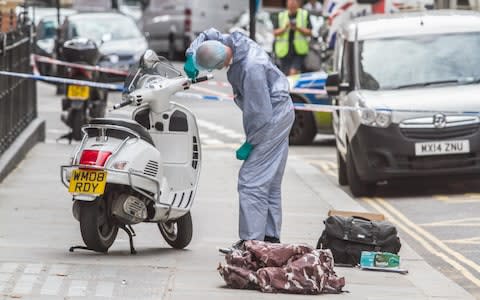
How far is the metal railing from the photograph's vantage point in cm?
1727

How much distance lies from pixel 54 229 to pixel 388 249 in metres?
2.76

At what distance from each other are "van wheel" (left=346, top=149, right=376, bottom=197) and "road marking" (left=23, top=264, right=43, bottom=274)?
6.39 meters

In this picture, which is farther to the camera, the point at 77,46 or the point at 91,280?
the point at 77,46

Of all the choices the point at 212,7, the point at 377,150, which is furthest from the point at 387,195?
the point at 212,7

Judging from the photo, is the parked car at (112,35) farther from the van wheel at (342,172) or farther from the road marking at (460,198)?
the road marking at (460,198)

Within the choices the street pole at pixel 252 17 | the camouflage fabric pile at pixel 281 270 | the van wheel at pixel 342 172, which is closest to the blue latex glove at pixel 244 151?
the camouflage fabric pile at pixel 281 270

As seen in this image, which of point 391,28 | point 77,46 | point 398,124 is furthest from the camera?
point 77,46

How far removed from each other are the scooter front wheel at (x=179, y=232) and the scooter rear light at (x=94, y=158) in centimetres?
100

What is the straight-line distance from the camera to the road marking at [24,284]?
32.4ft

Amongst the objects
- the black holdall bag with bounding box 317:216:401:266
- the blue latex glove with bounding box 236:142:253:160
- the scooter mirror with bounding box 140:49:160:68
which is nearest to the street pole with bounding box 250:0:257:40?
the scooter mirror with bounding box 140:49:160:68

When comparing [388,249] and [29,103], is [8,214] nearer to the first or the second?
[388,249]

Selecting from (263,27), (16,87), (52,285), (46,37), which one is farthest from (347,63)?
(263,27)

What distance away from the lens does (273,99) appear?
11.7 m

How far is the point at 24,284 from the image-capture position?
10.2 metres
